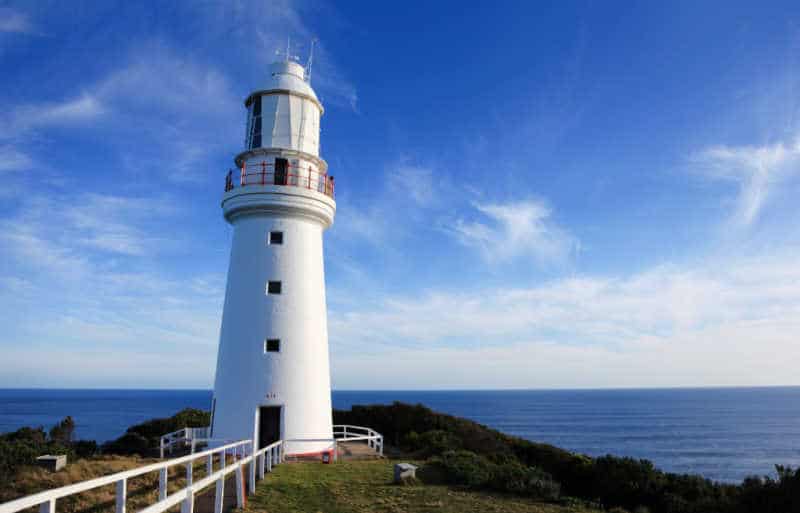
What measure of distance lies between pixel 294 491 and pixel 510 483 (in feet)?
15.2

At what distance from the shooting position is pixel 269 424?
18.0m

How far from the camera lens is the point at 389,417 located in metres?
28.4

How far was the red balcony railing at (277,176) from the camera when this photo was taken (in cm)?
1834

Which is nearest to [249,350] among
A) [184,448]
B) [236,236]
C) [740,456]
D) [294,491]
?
[236,236]

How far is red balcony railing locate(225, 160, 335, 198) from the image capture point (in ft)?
60.2

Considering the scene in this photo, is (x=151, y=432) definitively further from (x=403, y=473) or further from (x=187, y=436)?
(x=403, y=473)

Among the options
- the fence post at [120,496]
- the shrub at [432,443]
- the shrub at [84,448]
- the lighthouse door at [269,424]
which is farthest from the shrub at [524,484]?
the shrub at [84,448]

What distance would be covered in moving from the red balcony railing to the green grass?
8.75 meters

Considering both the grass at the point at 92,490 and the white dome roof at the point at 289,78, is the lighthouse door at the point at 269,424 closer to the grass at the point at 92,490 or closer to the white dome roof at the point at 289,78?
the grass at the point at 92,490

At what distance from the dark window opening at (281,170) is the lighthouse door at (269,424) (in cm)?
710

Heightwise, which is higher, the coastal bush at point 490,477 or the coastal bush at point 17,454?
the coastal bush at point 17,454

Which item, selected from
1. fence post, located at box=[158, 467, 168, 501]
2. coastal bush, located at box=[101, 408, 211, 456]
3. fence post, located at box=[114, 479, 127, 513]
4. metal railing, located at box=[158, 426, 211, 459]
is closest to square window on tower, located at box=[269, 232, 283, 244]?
metal railing, located at box=[158, 426, 211, 459]

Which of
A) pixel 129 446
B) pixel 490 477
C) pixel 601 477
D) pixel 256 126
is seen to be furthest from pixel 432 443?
pixel 256 126

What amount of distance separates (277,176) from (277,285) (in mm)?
3510
